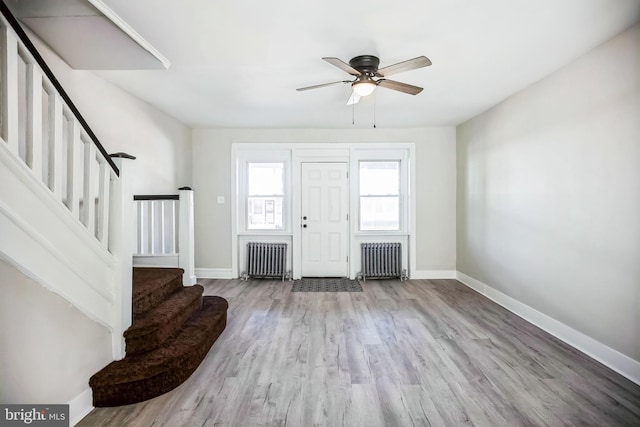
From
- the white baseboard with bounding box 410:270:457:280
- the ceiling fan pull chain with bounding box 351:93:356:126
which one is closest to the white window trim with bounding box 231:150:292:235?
the ceiling fan pull chain with bounding box 351:93:356:126

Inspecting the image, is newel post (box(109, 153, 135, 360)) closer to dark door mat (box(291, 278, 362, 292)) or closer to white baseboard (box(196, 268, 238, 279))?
dark door mat (box(291, 278, 362, 292))

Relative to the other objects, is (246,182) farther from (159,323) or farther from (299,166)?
(159,323)

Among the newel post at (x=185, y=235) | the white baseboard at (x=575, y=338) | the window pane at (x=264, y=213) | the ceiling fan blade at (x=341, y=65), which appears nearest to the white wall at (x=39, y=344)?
the newel post at (x=185, y=235)

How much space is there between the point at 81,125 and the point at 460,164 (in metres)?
4.96

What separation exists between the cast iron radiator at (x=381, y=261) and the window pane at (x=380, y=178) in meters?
0.93

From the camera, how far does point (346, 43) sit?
2.39 m

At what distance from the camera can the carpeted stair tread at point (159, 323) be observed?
2.24m

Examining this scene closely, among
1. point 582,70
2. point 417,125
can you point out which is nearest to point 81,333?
point 582,70

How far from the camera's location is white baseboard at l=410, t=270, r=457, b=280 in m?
5.19

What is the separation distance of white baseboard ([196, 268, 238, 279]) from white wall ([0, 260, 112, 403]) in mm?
3254

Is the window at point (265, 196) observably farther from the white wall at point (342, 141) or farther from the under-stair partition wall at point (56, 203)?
the under-stair partition wall at point (56, 203)

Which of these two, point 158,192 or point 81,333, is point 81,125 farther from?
point 158,192

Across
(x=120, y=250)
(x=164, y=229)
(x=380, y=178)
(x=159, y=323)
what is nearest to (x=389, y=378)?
(x=159, y=323)

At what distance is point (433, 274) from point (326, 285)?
6.24 ft
